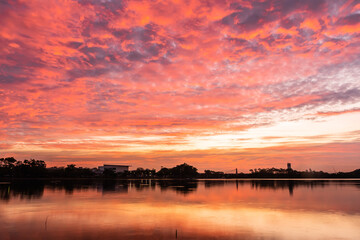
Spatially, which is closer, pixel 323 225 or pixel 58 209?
pixel 323 225

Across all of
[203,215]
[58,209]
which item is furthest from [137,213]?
[58,209]

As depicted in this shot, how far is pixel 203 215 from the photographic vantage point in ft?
136

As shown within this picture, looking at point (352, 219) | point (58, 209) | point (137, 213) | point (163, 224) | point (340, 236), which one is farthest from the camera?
point (58, 209)

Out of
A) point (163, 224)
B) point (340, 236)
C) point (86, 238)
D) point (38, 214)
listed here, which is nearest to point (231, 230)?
point (163, 224)

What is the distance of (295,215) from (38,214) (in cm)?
3909

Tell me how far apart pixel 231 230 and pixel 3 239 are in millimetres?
23691

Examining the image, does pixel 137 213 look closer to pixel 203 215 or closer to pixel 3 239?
pixel 203 215

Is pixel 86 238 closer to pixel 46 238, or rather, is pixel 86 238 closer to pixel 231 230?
pixel 46 238

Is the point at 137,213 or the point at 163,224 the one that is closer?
the point at 163,224

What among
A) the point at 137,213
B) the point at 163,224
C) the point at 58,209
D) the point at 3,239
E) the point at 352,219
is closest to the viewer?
the point at 3,239

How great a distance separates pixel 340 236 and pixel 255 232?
8.84 meters

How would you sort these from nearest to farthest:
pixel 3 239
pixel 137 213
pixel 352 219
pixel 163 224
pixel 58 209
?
1. pixel 3 239
2. pixel 163 224
3. pixel 352 219
4. pixel 137 213
5. pixel 58 209

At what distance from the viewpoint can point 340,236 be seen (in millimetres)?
29062

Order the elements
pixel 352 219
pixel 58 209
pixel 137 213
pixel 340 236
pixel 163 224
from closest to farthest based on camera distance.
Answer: pixel 340 236, pixel 163 224, pixel 352 219, pixel 137 213, pixel 58 209
